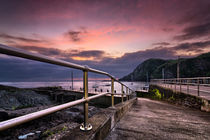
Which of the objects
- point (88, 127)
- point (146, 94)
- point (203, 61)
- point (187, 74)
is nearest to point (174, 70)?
point (187, 74)

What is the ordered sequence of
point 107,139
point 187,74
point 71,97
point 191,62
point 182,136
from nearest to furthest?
point 107,139 → point 182,136 → point 71,97 → point 187,74 → point 191,62

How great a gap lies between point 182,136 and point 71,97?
27465 millimetres

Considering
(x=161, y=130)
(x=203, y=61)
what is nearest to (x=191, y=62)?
(x=203, y=61)

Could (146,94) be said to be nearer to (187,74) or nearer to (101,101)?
(101,101)

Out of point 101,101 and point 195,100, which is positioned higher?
point 195,100

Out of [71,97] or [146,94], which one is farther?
[71,97]

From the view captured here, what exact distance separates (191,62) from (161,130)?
130876 millimetres

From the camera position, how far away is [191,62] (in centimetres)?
10550

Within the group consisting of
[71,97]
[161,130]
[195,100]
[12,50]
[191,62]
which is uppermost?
[191,62]

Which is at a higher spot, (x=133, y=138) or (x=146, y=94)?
(x=133, y=138)

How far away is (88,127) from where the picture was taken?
1536 millimetres

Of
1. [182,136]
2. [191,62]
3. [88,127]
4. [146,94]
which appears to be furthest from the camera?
[191,62]

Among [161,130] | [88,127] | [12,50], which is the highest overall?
[12,50]

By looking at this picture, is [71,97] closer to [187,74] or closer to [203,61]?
[187,74]
